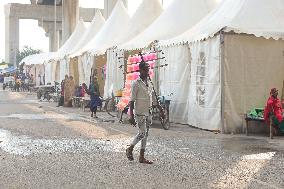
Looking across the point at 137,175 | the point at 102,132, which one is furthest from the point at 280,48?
the point at 137,175

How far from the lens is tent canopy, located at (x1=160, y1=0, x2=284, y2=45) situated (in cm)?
1405

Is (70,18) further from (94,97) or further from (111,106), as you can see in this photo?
(94,97)

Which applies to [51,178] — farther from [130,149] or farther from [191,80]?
[191,80]

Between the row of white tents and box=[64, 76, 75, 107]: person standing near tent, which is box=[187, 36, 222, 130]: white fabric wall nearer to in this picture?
the row of white tents

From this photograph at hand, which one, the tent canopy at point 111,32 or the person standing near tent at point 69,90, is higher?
the tent canopy at point 111,32

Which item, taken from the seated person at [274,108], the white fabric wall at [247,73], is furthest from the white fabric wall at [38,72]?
the seated person at [274,108]

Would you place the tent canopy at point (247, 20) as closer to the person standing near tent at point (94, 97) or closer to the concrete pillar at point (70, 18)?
the person standing near tent at point (94, 97)

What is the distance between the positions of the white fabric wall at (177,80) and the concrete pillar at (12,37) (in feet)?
229

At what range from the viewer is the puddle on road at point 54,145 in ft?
35.2

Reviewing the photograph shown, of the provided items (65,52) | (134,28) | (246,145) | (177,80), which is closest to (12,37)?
(65,52)

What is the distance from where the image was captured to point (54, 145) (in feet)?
37.8

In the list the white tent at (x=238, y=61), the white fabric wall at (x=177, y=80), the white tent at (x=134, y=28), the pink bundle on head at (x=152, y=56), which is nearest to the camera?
the white tent at (x=238, y=61)

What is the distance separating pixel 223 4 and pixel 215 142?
5.75 meters

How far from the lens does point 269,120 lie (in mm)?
13531
